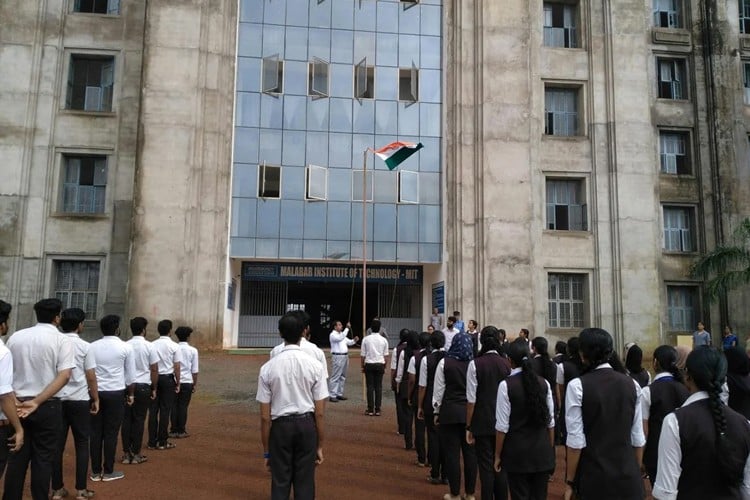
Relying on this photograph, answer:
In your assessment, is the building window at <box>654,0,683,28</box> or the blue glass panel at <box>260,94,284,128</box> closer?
the blue glass panel at <box>260,94,284,128</box>

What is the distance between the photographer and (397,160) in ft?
64.2

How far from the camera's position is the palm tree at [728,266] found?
21.0 m

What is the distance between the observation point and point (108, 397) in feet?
23.6

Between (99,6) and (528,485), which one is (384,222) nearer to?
(99,6)

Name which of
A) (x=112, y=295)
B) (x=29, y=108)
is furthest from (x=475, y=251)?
(x=29, y=108)

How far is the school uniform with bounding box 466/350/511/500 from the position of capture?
600 centimetres

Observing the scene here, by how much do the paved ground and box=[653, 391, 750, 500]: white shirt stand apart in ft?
14.1

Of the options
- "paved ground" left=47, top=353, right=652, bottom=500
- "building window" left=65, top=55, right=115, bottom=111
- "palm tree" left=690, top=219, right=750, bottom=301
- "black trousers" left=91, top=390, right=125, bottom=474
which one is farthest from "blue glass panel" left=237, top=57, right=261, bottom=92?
"black trousers" left=91, top=390, right=125, bottom=474

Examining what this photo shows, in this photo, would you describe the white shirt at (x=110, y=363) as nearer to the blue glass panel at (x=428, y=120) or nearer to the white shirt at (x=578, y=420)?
the white shirt at (x=578, y=420)

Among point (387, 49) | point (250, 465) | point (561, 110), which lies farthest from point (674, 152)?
point (250, 465)

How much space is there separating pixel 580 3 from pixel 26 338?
83.3ft

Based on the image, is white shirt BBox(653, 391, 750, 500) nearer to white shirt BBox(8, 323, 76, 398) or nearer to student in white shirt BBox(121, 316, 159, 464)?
white shirt BBox(8, 323, 76, 398)

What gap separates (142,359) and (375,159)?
16706 mm

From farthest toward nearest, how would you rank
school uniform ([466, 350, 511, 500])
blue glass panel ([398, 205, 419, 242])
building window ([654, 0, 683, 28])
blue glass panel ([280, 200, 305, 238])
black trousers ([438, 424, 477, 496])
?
1. building window ([654, 0, 683, 28])
2. blue glass panel ([398, 205, 419, 242])
3. blue glass panel ([280, 200, 305, 238])
4. black trousers ([438, 424, 477, 496])
5. school uniform ([466, 350, 511, 500])
